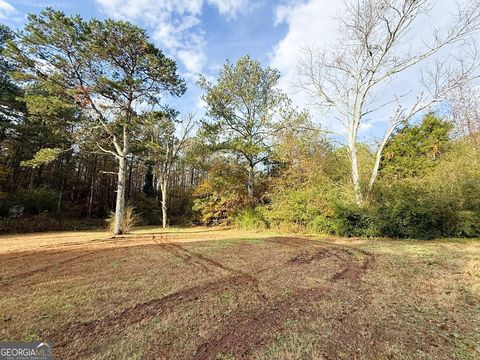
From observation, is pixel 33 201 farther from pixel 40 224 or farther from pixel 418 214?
pixel 418 214

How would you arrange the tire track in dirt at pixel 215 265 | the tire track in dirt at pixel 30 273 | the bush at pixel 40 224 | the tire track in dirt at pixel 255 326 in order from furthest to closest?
the bush at pixel 40 224
the tire track in dirt at pixel 30 273
the tire track in dirt at pixel 215 265
the tire track in dirt at pixel 255 326

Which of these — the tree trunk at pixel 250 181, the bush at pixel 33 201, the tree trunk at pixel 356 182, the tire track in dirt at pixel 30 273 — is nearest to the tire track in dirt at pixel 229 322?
the tire track in dirt at pixel 30 273

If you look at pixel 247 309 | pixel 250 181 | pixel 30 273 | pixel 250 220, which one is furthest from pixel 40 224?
pixel 247 309

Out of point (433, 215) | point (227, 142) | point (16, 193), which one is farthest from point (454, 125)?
point (16, 193)

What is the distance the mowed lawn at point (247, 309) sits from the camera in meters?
2.00

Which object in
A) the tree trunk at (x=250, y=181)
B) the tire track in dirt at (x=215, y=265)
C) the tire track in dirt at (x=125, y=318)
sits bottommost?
the tire track in dirt at (x=125, y=318)

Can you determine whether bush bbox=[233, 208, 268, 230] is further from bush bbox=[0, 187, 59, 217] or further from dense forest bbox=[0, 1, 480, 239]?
bush bbox=[0, 187, 59, 217]

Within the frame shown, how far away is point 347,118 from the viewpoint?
1121 cm

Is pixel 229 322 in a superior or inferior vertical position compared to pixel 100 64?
inferior

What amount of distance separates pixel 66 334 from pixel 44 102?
1057 cm

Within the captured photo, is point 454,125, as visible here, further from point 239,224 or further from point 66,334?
point 66,334

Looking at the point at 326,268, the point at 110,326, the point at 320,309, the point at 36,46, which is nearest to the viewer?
the point at 110,326

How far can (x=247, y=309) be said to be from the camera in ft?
8.96

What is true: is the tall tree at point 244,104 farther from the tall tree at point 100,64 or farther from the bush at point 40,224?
the bush at point 40,224
